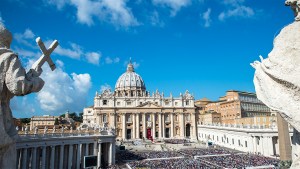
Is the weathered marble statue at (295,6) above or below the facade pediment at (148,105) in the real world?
below

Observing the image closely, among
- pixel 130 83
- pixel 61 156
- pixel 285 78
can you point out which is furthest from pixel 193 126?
pixel 285 78

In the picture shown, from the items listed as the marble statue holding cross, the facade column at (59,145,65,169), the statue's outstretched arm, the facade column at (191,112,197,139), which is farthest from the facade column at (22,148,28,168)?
the facade column at (191,112,197,139)

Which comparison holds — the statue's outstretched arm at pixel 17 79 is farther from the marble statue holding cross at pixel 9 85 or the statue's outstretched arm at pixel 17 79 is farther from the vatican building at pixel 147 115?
the vatican building at pixel 147 115

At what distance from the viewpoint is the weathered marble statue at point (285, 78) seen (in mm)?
4422

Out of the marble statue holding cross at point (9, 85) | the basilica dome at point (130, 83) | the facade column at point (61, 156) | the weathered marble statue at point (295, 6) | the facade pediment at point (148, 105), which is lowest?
the facade column at point (61, 156)

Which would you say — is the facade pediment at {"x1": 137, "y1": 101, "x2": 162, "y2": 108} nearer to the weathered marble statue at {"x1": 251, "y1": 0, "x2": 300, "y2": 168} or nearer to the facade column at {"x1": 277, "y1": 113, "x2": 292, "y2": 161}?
the facade column at {"x1": 277, "y1": 113, "x2": 292, "y2": 161}

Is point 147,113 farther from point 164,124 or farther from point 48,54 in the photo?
point 48,54

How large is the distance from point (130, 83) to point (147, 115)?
71.5 ft

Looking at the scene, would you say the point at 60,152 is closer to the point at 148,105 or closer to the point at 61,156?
the point at 61,156

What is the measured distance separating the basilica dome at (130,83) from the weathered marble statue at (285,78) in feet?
288

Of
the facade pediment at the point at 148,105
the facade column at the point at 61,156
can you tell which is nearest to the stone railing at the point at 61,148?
the facade column at the point at 61,156

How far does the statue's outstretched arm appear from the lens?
4.21 metres

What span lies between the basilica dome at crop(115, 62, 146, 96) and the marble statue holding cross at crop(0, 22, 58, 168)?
88.0 meters

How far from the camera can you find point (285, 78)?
4.64m
